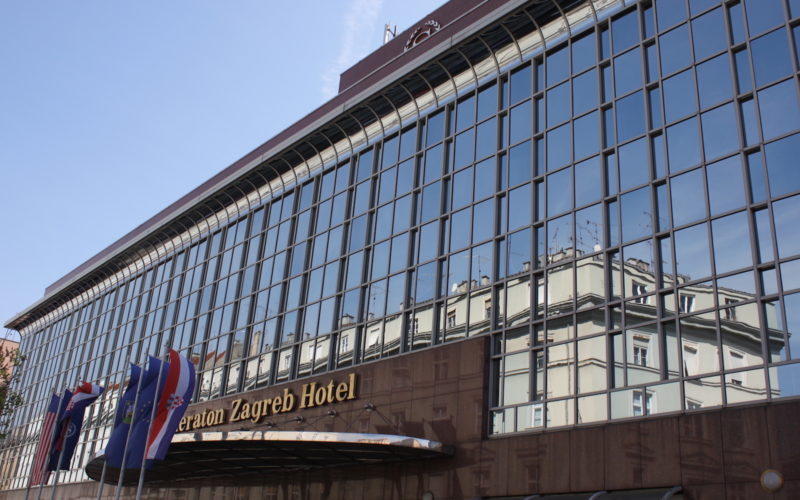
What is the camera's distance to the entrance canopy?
27484 mm

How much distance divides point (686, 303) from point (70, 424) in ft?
97.4

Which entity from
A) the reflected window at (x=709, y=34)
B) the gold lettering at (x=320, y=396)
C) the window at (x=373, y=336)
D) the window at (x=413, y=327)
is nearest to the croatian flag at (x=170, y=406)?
the gold lettering at (x=320, y=396)

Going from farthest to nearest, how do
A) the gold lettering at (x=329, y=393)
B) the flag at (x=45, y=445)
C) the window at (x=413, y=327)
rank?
1. the flag at (x=45, y=445)
2. the gold lettering at (x=329, y=393)
3. the window at (x=413, y=327)

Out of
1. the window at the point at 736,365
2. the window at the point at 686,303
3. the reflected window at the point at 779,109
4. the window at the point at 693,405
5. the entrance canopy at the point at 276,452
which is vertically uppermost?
the reflected window at the point at 779,109

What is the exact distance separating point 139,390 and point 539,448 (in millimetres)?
16381

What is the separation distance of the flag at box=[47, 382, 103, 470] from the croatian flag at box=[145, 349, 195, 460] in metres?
9.64

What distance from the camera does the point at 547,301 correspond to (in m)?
27.4

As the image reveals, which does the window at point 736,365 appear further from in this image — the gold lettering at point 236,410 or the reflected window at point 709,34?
the gold lettering at point 236,410

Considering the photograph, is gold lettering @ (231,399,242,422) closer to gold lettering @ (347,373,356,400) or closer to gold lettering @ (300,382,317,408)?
gold lettering @ (300,382,317,408)

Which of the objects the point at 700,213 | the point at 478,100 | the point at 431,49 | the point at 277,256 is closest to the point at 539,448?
the point at 700,213

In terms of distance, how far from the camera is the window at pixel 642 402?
23375 mm

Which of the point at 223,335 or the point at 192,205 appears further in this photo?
the point at 192,205

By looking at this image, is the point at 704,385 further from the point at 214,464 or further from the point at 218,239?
the point at 218,239

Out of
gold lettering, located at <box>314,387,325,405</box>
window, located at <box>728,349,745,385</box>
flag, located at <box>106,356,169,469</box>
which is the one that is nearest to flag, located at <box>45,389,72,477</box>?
flag, located at <box>106,356,169,469</box>
